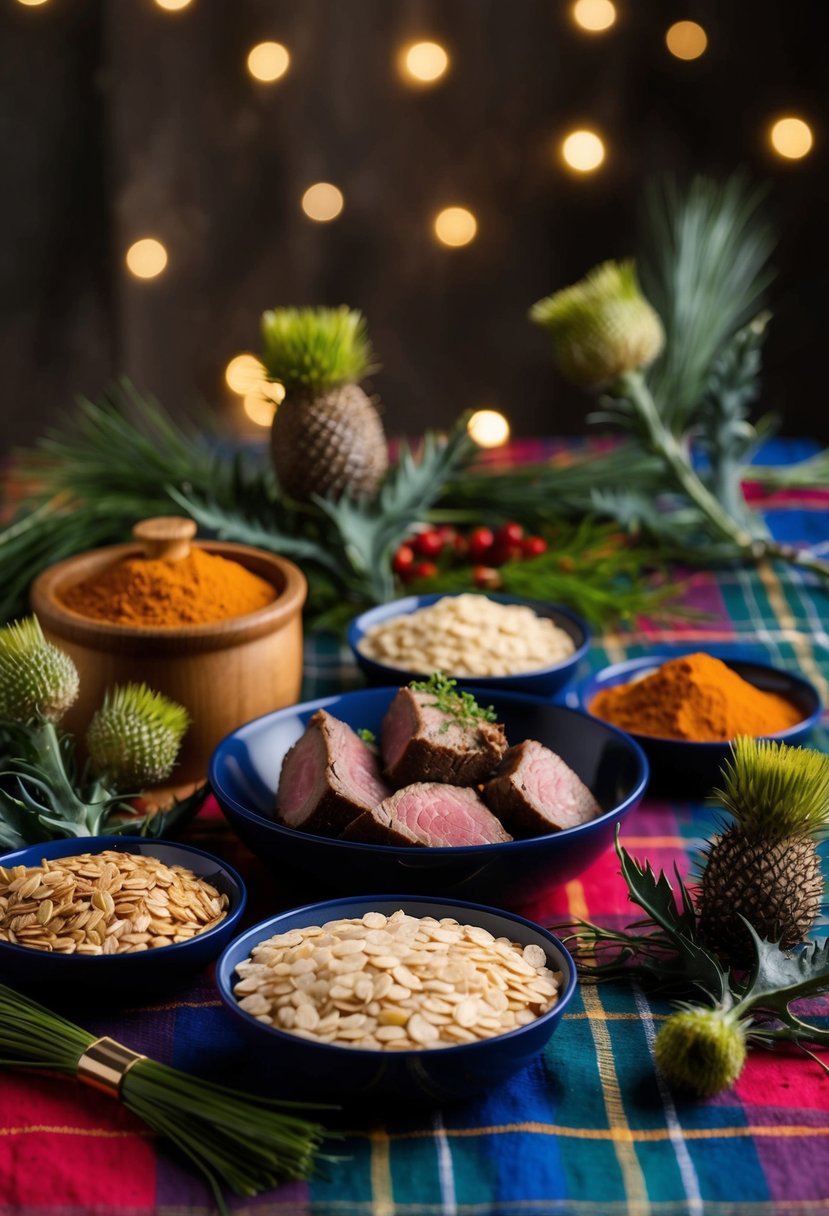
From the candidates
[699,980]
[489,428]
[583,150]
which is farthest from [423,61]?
Result: [699,980]

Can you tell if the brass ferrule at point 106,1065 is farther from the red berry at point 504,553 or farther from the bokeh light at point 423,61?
the bokeh light at point 423,61

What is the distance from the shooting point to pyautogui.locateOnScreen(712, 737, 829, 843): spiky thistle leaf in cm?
105

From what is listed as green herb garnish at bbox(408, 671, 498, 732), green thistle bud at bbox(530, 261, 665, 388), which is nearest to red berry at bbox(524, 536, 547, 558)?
green thistle bud at bbox(530, 261, 665, 388)

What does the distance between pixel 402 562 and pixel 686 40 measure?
141 cm

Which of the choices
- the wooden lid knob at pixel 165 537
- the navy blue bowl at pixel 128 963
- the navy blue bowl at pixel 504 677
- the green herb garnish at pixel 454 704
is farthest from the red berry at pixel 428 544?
the navy blue bowl at pixel 128 963

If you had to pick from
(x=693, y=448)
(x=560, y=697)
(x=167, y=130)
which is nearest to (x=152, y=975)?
(x=560, y=697)

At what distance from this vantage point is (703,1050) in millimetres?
945

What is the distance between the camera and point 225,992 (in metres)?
0.95

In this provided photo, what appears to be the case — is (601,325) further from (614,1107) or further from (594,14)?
(614,1107)

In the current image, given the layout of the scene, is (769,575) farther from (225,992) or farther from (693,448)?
(225,992)

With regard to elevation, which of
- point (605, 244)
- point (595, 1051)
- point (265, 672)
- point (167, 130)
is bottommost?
point (595, 1051)

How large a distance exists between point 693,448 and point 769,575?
638mm

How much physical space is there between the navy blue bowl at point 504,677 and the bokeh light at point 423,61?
1447mm

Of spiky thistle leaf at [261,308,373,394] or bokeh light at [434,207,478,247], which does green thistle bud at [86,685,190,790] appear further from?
bokeh light at [434,207,478,247]
